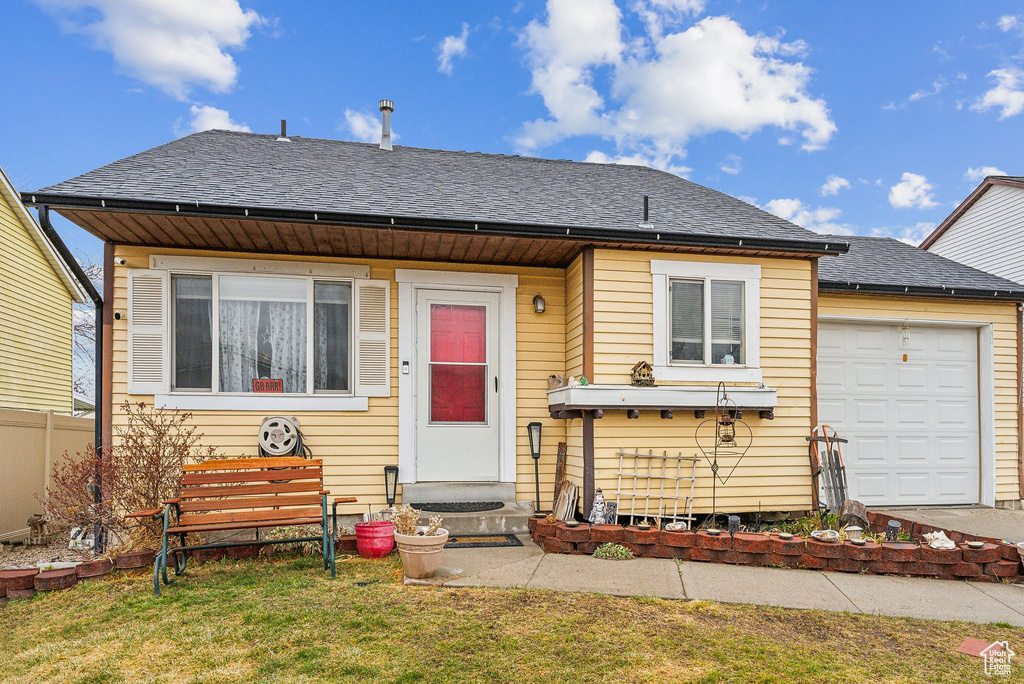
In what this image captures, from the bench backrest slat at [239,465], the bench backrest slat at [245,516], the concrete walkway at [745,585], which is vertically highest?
the bench backrest slat at [239,465]

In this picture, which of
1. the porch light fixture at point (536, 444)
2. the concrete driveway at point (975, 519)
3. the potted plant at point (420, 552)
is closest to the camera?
the potted plant at point (420, 552)

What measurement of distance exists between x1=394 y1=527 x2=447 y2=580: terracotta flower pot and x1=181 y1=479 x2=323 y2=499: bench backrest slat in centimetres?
100

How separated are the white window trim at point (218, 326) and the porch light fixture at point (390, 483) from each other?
26.3 inches

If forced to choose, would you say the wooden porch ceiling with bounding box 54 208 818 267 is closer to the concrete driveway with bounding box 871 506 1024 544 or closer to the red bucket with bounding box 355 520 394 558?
the red bucket with bounding box 355 520 394 558

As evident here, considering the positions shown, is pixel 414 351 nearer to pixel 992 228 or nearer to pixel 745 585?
pixel 745 585

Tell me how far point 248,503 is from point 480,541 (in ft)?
6.61

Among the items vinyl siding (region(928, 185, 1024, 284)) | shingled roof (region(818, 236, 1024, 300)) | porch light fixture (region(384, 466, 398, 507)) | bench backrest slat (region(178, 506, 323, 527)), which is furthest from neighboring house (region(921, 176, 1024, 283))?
bench backrest slat (region(178, 506, 323, 527))

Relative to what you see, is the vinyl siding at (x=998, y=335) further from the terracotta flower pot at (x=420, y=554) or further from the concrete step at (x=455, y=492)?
the terracotta flower pot at (x=420, y=554)

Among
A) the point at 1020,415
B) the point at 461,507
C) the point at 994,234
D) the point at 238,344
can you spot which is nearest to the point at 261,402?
the point at 238,344

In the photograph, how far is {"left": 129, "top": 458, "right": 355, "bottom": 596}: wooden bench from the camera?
4691 millimetres

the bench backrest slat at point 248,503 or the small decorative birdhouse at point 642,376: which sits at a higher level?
the small decorative birdhouse at point 642,376

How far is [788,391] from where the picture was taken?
6.64 meters

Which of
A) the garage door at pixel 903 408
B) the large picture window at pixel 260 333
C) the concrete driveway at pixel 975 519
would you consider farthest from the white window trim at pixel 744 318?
the large picture window at pixel 260 333

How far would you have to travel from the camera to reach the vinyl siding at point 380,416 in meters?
6.18
